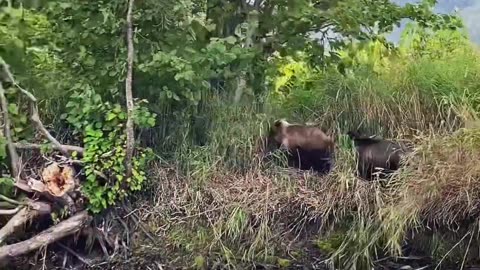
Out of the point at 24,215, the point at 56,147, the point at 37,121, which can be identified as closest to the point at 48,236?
the point at 24,215

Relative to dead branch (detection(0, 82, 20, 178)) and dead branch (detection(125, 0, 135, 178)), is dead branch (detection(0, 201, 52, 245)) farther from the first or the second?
dead branch (detection(125, 0, 135, 178))

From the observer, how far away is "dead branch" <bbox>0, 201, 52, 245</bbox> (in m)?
3.30

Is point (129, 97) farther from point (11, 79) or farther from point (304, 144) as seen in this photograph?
point (304, 144)

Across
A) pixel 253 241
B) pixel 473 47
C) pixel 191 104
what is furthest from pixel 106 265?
pixel 473 47

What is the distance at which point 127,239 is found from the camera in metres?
3.57

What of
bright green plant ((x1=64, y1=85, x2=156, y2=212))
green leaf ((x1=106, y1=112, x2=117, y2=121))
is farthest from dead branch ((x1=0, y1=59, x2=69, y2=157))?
green leaf ((x1=106, y1=112, x2=117, y2=121))

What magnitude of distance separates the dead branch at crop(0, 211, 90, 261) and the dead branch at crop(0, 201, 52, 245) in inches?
2.7

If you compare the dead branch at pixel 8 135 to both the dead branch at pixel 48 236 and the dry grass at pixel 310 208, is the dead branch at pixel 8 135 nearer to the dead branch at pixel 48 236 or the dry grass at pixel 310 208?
the dead branch at pixel 48 236

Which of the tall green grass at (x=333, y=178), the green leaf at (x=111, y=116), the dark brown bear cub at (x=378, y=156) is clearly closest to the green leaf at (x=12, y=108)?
the green leaf at (x=111, y=116)

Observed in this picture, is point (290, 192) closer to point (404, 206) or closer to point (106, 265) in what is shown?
point (404, 206)

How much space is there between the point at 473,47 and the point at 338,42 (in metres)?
0.82

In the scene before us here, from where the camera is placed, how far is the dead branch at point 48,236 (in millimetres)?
3275

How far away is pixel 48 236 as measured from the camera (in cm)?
338

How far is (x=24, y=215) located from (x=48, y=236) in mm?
155
